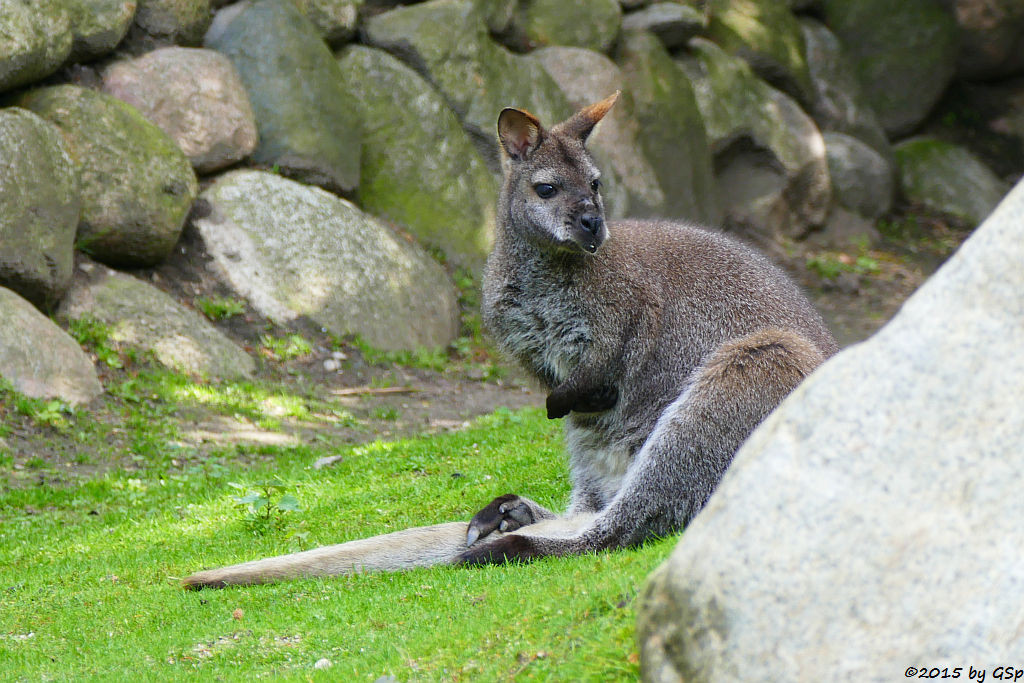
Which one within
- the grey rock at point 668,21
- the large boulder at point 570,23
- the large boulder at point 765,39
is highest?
the large boulder at point 570,23

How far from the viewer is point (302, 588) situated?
5.14 metres

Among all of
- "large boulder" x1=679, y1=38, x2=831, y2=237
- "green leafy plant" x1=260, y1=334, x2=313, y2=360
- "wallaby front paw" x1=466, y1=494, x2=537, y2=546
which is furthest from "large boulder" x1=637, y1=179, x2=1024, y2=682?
"large boulder" x1=679, y1=38, x2=831, y2=237

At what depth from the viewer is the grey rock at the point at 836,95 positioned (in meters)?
18.7

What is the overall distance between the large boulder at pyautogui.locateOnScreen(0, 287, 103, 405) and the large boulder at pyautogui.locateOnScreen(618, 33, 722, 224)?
8464mm

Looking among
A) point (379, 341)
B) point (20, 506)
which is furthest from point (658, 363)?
point (379, 341)

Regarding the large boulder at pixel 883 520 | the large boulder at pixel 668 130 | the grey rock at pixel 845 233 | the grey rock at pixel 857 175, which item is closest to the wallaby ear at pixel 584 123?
the large boulder at pixel 883 520

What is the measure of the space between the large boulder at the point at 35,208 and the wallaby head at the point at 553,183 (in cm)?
504

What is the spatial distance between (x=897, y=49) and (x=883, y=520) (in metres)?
18.7

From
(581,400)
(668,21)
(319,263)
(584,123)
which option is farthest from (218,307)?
(668,21)

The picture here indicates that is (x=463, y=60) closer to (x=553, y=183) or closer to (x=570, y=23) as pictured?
(x=570, y=23)

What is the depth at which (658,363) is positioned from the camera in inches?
218

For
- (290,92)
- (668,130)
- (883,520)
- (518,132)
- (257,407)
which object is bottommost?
(668,130)

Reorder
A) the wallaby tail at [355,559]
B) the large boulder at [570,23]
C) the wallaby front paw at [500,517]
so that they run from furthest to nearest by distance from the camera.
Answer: the large boulder at [570,23], the wallaby front paw at [500,517], the wallaby tail at [355,559]

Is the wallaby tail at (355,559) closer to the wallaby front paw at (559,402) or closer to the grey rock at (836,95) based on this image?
the wallaby front paw at (559,402)
